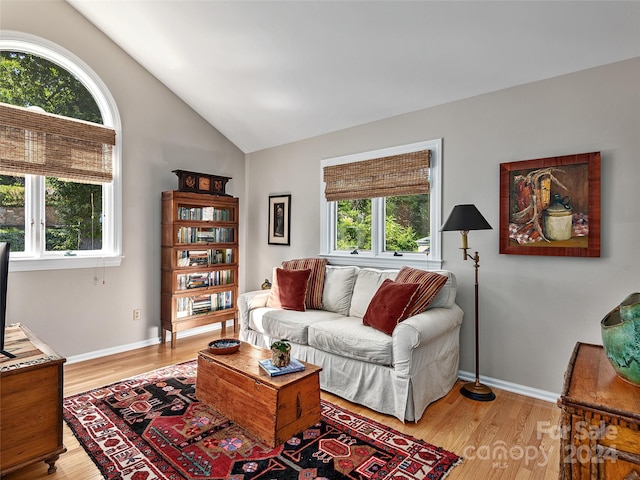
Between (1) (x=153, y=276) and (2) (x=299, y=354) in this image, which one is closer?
(2) (x=299, y=354)

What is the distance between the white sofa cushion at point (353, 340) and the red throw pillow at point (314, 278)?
0.56m

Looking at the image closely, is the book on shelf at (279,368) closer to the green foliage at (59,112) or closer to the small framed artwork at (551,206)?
the small framed artwork at (551,206)

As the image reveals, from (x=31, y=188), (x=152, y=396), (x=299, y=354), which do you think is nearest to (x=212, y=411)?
(x=152, y=396)

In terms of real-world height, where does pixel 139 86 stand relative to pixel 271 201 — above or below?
above

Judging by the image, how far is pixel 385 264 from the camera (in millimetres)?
3684

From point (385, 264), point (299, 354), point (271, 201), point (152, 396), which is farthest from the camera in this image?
point (271, 201)

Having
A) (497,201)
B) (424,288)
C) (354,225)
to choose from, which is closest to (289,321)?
(424,288)

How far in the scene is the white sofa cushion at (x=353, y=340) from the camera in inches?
99.3

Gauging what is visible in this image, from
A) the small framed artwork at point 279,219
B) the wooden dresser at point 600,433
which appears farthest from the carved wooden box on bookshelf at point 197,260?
the wooden dresser at point 600,433

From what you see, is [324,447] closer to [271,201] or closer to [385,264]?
[385,264]

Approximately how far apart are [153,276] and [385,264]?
2.57m

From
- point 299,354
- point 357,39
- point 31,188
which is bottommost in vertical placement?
point 299,354

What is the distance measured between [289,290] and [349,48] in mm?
2172

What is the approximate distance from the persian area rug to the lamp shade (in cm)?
144
